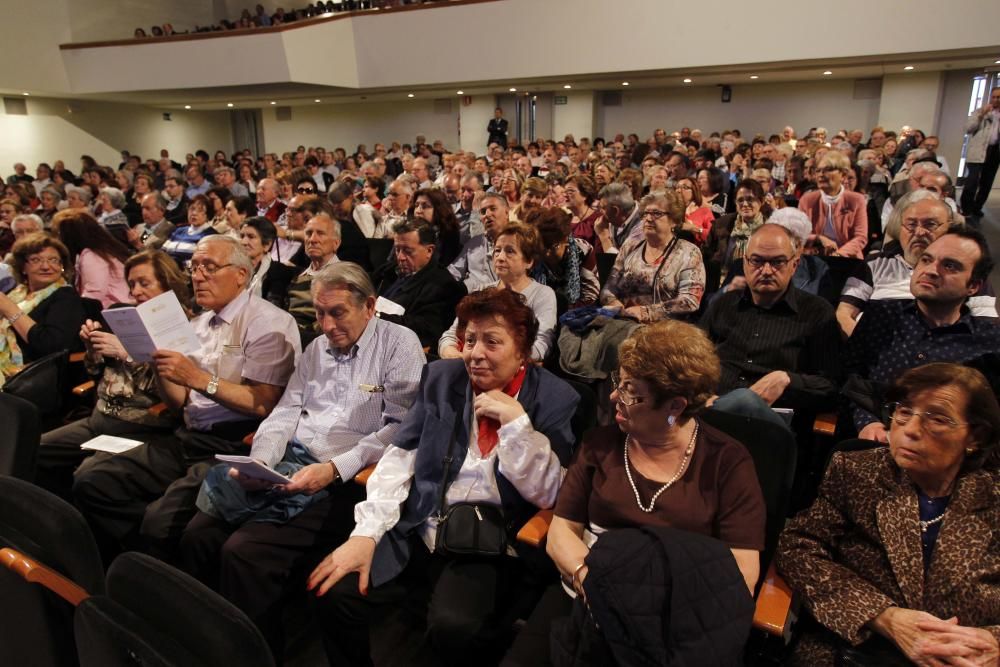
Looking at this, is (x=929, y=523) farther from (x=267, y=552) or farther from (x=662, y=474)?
(x=267, y=552)

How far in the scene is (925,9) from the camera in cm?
881

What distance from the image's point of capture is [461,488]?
1831mm

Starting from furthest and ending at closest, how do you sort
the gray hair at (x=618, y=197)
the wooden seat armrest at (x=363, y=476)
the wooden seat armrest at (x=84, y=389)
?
the gray hair at (x=618, y=197) < the wooden seat armrest at (x=84, y=389) < the wooden seat armrest at (x=363, y=476)

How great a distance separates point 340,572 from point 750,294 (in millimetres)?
1752

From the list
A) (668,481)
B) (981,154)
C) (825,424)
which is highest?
(981,154)

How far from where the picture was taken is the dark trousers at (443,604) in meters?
1.63

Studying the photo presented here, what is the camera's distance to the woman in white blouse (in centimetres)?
292

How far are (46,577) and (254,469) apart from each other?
1.90 ft

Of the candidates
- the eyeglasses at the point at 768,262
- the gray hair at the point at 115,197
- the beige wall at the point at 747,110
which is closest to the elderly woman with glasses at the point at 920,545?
the eyeglasses at the point at 768,262

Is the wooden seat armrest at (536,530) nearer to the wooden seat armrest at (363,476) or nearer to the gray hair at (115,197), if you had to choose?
the wooden seat armrest at (363,476)

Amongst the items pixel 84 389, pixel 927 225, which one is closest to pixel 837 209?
pixel 927 225

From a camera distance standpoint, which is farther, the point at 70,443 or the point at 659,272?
the point at 659,272

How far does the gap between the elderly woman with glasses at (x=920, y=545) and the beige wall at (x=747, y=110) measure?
13672 millimetres

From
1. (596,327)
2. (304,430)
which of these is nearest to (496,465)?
(304,430)
